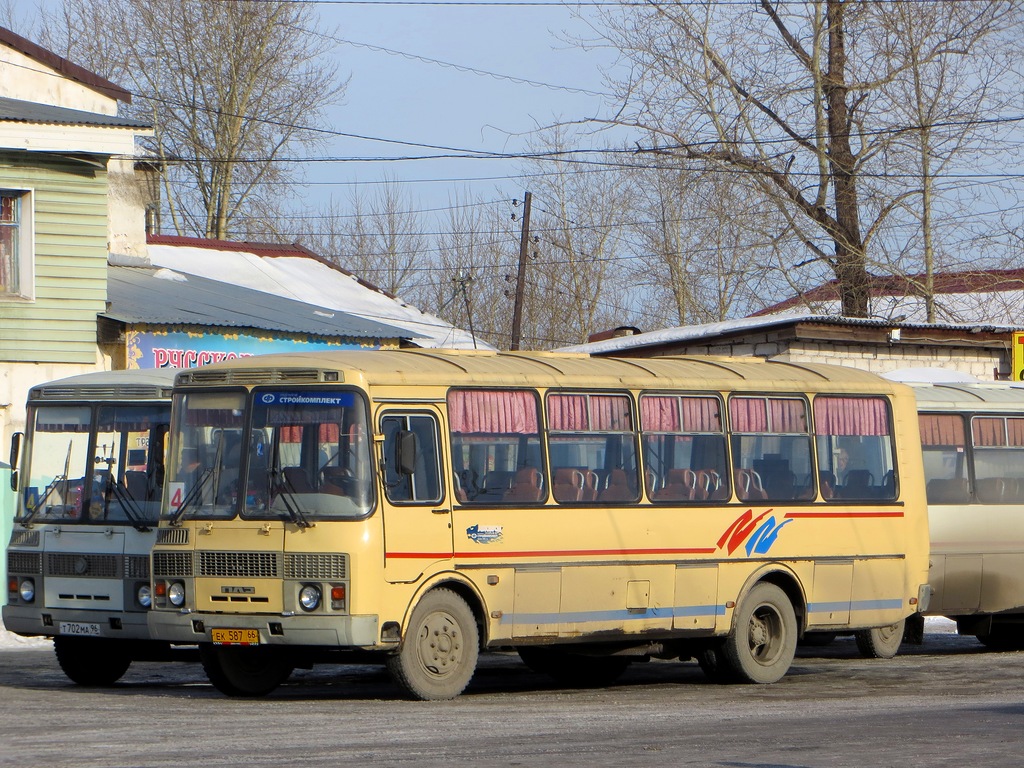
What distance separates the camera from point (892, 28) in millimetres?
33500

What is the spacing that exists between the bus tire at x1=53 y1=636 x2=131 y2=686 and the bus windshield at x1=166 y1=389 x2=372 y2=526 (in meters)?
2.34

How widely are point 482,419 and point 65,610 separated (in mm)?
3908

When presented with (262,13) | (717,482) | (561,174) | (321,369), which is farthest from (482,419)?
(561,174)

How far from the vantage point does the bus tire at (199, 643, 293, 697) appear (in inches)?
511

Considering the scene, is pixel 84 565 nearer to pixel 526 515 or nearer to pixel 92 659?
pixel 92 659

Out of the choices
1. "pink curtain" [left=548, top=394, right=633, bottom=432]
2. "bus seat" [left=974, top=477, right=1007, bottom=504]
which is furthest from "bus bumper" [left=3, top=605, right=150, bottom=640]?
"bus seat" [left=974, top=477, right=1007, bottom=504]

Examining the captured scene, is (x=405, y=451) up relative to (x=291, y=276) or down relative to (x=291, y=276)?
down

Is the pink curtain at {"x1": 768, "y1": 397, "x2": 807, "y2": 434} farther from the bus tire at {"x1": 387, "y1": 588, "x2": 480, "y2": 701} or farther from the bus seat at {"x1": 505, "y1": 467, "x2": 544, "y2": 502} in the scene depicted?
the bus tire at {"x1": 387, "y1": 588, "x2": 480, "y2": 701}

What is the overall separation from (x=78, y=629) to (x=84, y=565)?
0.53m

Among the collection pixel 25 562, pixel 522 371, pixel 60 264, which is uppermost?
pixel 60 264

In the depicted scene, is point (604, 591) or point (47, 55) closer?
point (604, 591)

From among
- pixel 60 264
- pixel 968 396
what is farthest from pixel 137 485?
pixel 968 396

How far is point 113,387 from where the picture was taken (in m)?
13.9

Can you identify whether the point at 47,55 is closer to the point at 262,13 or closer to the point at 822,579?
the point at 822,579
